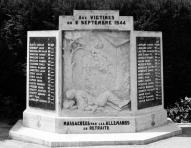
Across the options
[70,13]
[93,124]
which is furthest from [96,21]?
[70,13]

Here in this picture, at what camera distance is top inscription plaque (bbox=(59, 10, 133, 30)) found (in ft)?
33.1

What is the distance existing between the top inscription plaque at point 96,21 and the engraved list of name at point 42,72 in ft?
1.91

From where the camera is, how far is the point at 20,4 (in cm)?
1354

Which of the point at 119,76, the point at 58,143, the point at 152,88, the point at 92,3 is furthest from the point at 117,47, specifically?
the point at 92,3

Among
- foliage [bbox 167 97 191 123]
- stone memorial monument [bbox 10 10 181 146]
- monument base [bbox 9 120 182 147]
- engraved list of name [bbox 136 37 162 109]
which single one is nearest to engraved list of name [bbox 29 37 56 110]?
stone memorial monument [bbox 10 10 181 146]

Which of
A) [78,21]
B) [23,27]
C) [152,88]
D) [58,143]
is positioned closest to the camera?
[58,143]

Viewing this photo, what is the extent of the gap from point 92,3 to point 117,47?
3898 mm

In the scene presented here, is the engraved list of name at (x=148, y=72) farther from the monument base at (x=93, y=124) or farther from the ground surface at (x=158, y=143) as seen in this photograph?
the ground surface at (x=158, y=143)

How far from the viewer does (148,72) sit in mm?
10781

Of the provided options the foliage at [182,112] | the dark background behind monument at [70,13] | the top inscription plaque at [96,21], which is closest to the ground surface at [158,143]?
the foliage at [182,112]

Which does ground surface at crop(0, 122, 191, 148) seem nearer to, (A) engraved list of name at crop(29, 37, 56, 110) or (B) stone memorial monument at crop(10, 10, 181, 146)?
(B) stone memorial monument at crop(10, 10, 181, 146)

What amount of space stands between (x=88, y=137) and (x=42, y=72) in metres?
2.04

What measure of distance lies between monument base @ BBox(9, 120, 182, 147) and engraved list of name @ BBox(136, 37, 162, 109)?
0.79 meters

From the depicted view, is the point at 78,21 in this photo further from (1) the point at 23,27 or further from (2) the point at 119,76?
(1) the point at 23,27
